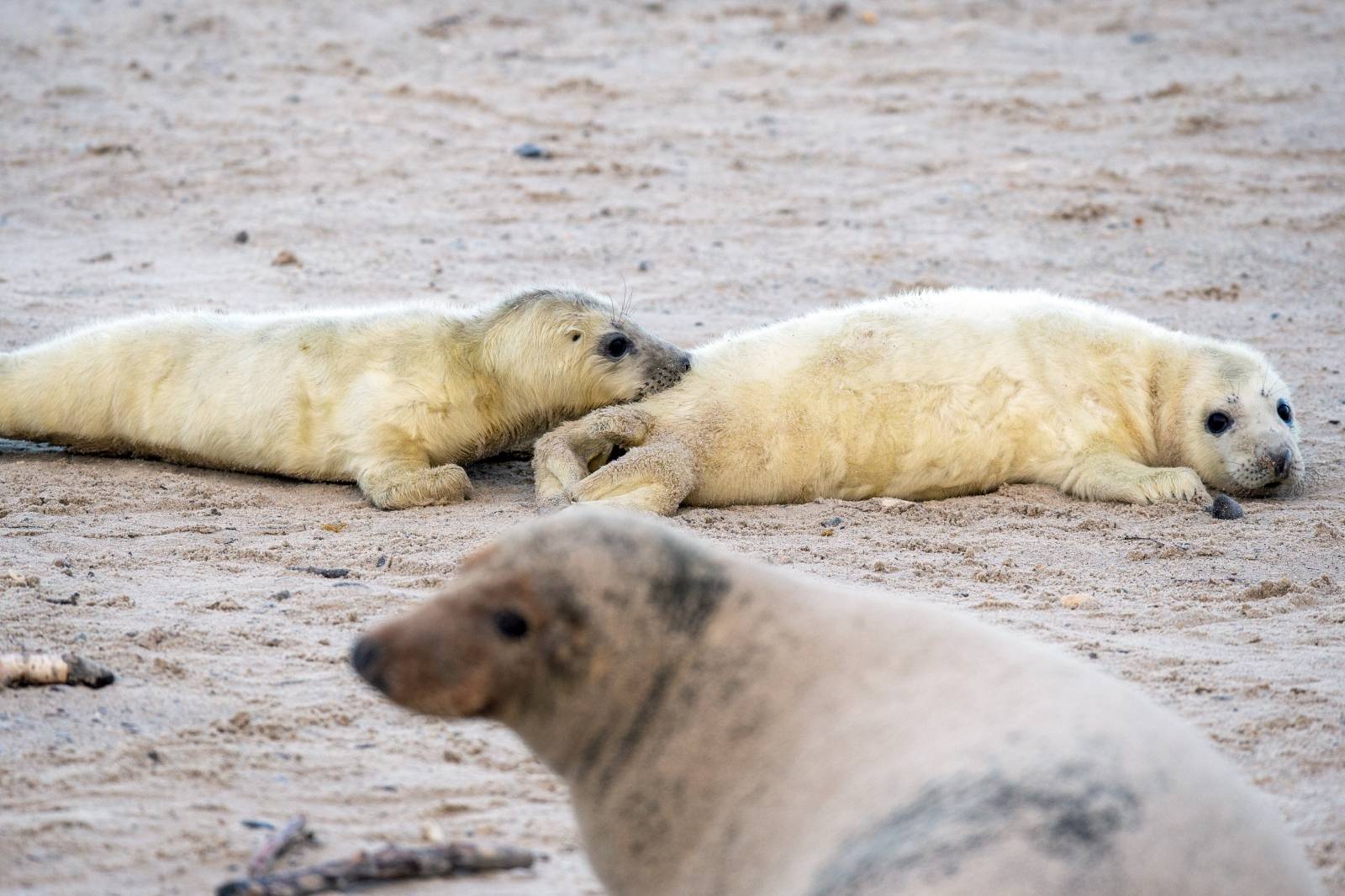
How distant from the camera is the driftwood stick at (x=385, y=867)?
2387mm

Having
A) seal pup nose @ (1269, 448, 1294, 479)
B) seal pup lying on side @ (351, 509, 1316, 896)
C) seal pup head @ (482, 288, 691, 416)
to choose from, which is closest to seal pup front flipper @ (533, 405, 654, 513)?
seal pup head @ (482, 288, 691, 416)

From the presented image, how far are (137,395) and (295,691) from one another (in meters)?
2.64

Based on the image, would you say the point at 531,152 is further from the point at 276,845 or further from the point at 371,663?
the point at 371,663

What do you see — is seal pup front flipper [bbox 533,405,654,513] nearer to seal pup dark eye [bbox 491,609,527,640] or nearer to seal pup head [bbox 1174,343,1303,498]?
seal pup head [bbox 1174,343,1303,498]

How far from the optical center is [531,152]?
31.9 ft

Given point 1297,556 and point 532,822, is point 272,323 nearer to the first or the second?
point 532,822

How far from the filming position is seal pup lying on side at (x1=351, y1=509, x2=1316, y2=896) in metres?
1.94

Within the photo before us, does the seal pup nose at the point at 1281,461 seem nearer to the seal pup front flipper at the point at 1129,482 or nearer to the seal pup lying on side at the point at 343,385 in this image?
the seal pup front flipper at the point at 1129,482

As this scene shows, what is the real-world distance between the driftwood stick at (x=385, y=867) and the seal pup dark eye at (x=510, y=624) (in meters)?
0.60

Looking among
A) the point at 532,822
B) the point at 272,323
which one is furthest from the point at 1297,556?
the point at 272,323

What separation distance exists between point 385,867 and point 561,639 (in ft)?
2.11

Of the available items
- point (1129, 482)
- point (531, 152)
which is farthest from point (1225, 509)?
point (531, 152)

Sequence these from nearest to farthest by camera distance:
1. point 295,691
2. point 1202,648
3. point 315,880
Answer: point 315,880 → point 295,691 → point 1202,648

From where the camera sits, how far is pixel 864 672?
2150 millimetres
